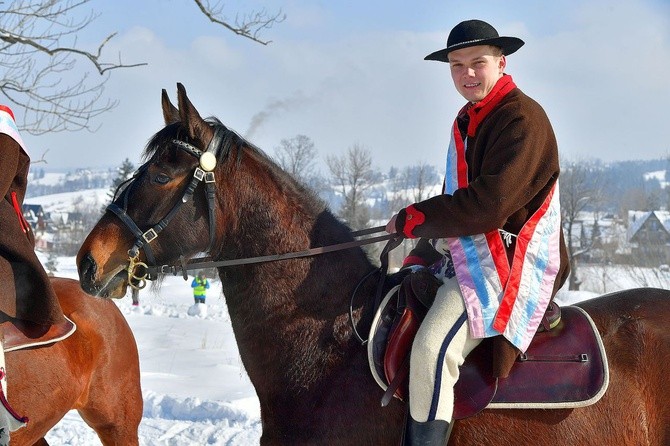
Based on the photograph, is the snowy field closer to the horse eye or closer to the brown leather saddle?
the horse eye

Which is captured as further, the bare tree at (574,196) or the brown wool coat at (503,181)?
the bare tree at (574,196)

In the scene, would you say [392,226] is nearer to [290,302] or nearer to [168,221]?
[290,302]

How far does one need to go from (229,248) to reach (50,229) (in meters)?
81.0

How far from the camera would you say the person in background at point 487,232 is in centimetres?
268

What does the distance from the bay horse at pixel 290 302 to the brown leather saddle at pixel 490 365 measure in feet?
0.24

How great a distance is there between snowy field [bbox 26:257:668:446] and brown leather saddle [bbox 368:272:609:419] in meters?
1.26

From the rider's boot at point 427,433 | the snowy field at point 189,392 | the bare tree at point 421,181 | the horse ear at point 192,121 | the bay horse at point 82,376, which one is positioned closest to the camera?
the rider's boot at point 427,433

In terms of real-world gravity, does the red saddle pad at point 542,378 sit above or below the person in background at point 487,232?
below

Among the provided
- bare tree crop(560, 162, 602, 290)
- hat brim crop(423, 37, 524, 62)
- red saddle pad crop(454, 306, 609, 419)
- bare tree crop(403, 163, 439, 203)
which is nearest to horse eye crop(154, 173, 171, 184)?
hat brim crop(423, 37, 524, 62)

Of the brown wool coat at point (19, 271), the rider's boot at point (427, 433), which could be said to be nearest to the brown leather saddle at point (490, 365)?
the rider's boot at point (427, 433)

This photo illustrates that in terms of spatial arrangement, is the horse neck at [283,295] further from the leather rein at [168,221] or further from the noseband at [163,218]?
the noseband at [163,218]

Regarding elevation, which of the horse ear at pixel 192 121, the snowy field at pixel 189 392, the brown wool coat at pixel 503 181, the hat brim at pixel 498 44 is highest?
the hat brim at pixel 498 44

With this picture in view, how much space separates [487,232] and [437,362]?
0.60 m

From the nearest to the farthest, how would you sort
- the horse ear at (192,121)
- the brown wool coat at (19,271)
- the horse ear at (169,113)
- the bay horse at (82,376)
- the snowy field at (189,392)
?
the horse ear at (192,121), the horse ear at (169,113), the brown wool coat at (19,271), the bay horse at (82,376), the snowy field at (189,392)
